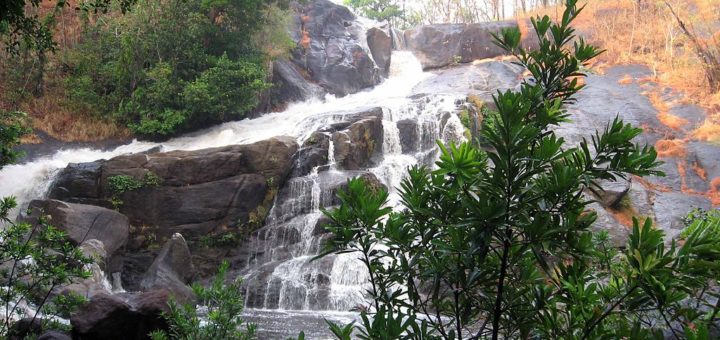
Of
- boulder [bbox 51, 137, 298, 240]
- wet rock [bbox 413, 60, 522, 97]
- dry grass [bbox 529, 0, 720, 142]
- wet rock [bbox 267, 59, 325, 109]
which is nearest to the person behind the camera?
boulder [bbox 51, 137, 298, 240]

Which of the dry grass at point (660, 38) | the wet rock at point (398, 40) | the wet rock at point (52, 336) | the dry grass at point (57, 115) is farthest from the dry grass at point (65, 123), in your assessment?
the dry grass at point (660, 38)

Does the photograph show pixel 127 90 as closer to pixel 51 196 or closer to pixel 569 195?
pixel 51 196

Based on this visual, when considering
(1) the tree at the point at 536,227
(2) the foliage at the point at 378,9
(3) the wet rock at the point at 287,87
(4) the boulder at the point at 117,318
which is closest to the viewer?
(1) the tree at the point at 536,227

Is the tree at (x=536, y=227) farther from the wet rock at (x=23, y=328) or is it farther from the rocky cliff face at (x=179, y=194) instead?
the rocky cliff face at (x=179, y=194)

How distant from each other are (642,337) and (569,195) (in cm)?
60

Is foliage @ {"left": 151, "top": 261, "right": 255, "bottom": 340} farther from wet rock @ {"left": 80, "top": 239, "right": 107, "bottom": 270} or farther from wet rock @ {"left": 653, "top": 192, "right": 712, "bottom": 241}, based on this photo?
wet rock @ {"left": 653, "top": 192, "right": 712, "bottom": 241}

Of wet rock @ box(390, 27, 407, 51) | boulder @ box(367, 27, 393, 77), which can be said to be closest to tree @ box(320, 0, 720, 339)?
boulder @ box(367, 27, 393, 77)

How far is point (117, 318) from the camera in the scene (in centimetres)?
612

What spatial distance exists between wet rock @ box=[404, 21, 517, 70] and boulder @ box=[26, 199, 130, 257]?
786 inches

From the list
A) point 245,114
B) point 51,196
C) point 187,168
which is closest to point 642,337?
point 187,168

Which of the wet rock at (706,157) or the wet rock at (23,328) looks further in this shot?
the wet rock at (706,157)

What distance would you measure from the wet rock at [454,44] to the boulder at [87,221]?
20.0 meters

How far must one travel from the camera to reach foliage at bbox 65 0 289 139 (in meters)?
17.4

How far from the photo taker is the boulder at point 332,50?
24961mm
